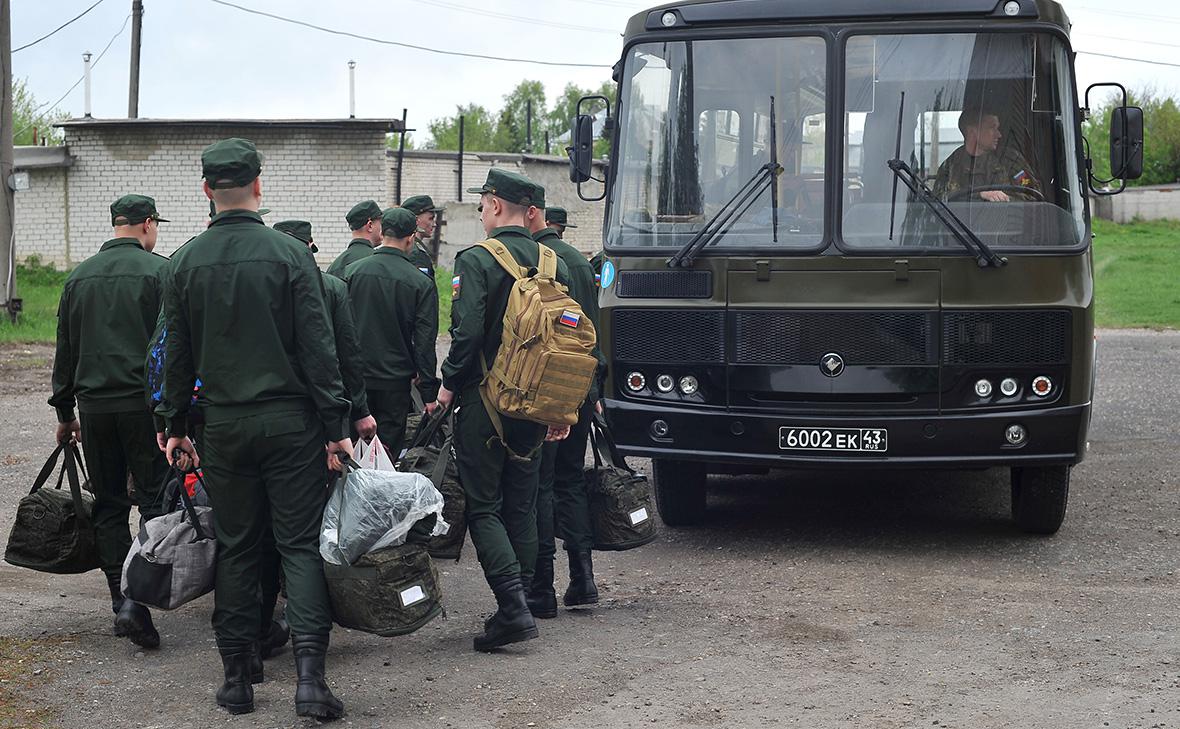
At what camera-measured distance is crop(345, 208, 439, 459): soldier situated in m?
7.86

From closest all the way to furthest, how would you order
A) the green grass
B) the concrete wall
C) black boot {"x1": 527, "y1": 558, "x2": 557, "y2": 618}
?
black boot {"x1": 527, "y1": 558, "x2": 557, "y2": 618}
the green grass
the concrete wall

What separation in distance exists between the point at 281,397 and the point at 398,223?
317 cm

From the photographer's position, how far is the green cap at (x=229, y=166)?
4.97m

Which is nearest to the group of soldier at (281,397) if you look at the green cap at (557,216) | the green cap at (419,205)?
the green cap at (419,205)

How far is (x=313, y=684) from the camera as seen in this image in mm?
4902

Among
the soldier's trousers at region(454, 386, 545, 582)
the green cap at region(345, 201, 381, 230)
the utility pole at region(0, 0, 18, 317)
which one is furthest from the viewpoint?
the utility pole at region(0, 0, 18, 317)

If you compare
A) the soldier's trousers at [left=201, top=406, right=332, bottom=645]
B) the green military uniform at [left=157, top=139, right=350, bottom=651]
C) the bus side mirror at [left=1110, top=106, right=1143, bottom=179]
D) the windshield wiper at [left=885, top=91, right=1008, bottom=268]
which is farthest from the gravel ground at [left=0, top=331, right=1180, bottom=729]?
the bus side mirror at [left=1110, top=106, right=1143, bottom=179]

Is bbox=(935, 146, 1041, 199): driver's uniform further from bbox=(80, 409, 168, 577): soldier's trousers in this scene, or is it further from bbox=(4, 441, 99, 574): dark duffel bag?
bbox=(4, 441, 99, 574): dark duffel bag

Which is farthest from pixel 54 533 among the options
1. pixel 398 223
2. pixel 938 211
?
pixel 938 211

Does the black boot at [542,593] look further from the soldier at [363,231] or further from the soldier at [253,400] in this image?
the soldier at [363,231]

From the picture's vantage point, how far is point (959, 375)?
734 centimetres

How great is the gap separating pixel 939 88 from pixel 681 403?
211cm

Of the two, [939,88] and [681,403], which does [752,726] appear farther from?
[939,88]

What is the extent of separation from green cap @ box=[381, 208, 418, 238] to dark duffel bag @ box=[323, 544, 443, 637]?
10.6 feet
